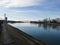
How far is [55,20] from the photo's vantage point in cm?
15162

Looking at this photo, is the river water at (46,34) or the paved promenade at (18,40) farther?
the river water at (46,34)

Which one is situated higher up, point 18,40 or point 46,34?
point 18,40

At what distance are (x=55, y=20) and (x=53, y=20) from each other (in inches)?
79.7

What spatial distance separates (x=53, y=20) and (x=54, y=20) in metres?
1.11

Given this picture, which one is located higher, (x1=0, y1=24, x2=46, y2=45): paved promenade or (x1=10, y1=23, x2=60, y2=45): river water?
(x1=0, y1=24, x2=46, y2=45): paved promenade

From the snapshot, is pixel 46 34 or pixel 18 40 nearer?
pixel 18 40

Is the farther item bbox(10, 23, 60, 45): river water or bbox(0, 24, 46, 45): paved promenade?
bbox(10, 23, 60, 45): river water

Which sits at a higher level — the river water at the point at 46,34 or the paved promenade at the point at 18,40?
the paved promenade at the point at 18,40

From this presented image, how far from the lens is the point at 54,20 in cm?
15125

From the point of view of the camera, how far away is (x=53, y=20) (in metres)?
152

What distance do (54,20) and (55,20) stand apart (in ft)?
3.77
